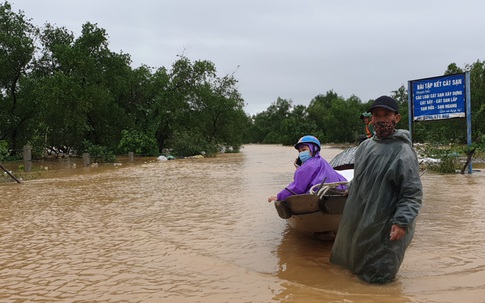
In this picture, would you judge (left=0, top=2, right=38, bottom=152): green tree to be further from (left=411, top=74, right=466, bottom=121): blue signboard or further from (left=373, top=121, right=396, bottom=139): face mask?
(left=373, top=121, right=396, bottom=139): face mask

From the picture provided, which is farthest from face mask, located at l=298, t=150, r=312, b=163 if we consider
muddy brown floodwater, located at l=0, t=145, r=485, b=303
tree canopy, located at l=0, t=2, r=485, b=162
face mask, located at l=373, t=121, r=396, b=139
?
tree canopy, located at l=0, t=2, r=485, b=162

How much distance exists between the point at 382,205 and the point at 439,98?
11.9 metres

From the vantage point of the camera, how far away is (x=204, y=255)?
565 cm

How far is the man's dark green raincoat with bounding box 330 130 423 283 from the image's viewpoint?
3758 mm

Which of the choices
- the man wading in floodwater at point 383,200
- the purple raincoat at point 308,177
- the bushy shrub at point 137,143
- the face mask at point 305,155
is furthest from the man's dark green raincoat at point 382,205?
the bushy shrub at point 137,143

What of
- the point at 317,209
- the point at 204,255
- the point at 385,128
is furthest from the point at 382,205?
the point at 204,255

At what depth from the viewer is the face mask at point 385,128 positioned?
158 inches

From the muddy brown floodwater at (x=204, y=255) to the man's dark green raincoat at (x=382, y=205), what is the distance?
0.28 metres

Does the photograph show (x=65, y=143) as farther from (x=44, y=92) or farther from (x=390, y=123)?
(x=390, y=123)

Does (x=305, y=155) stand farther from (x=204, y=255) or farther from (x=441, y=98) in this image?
(x=441, y=98)

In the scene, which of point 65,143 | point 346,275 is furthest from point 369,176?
point 65,143

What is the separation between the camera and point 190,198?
10891 millimetres

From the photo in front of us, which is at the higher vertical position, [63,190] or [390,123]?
[390,123]

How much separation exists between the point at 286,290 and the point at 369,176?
1.44 meters
